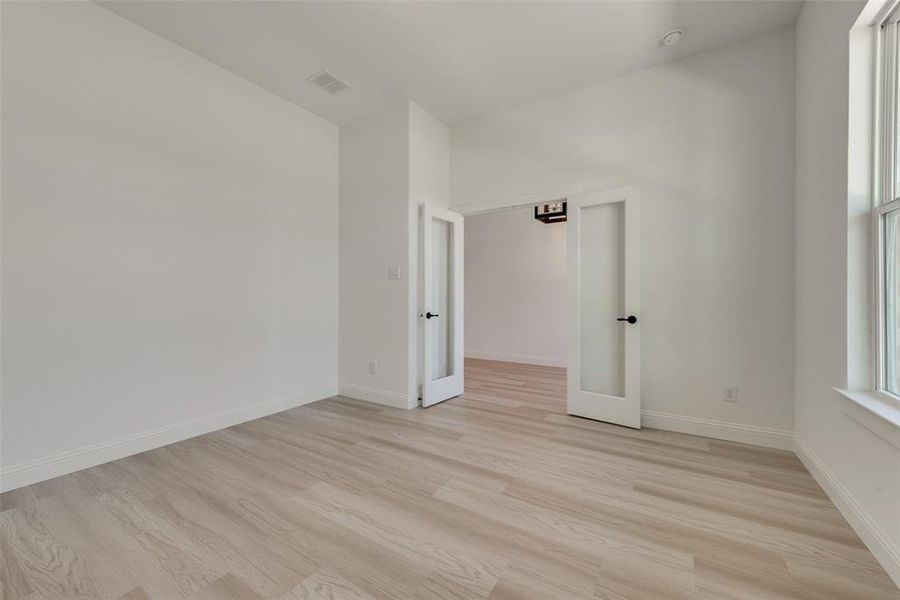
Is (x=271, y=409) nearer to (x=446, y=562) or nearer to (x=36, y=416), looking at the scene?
(x=36, y=416)

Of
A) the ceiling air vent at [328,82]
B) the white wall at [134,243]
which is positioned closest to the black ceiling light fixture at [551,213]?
the ceiling air vent at [328,82]

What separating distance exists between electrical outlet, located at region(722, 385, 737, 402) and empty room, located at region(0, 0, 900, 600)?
50mm

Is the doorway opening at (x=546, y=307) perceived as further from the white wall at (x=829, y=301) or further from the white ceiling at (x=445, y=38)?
the white ceiling at (x=445, y=38)

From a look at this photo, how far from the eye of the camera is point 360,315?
3699 millimetres

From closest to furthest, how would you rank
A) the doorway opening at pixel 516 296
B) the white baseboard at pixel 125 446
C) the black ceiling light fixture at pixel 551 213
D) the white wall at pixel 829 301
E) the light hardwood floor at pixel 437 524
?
the light hardwood floor at pixel 437 524, the white wall at pixel 829 301, the white baseboard at pixel 125 446, the black ceiling light fixture at pixel 551 213, the doorway opening at pixel 516 296

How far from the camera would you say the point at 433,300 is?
12.0 ft

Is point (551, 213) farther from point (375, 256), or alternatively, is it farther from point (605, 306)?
point (375, 256)

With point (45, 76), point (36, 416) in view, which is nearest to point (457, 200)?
point (45, 76)

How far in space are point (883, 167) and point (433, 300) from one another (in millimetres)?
3041

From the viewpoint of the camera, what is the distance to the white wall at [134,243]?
1.99 m

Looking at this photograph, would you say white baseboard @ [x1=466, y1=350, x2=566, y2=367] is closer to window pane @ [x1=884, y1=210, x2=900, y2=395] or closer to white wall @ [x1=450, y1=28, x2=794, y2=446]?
white wall @ [x1=450, y1=28, x2=794, y2=446]


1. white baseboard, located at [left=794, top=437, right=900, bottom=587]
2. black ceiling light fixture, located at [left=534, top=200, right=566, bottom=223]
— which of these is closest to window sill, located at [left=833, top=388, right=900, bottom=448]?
white baseboard, located at [left=794, top=437, right=900, bottom=587]

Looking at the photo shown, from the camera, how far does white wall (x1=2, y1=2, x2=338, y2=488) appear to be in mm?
1989

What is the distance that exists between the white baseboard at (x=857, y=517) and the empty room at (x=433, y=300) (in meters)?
0.02
